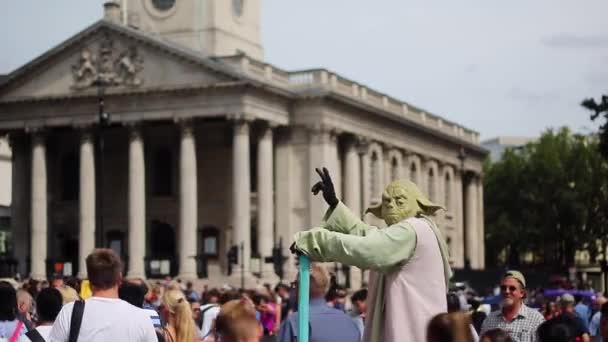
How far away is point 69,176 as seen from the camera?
7962 cm

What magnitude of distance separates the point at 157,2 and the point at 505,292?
70351mm

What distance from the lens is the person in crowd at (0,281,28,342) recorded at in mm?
11656

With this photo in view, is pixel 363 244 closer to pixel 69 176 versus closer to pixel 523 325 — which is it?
pixel 523 325

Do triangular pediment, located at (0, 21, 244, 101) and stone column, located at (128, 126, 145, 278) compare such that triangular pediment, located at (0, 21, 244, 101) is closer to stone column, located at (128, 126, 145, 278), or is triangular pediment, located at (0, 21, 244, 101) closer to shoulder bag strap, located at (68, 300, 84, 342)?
stone column, located at (128, 126, 145, 278)

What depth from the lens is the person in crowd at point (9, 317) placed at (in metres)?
11.7

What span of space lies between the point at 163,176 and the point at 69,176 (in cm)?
572

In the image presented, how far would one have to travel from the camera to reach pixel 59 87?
74.8m

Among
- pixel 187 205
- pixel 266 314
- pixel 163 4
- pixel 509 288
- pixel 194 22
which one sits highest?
pixel 163 4

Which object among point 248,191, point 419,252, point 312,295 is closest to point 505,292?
point 312,295

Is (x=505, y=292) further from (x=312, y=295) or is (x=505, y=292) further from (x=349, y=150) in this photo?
(x=349, y=150)

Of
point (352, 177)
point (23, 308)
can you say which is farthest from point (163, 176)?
point (23, 308)

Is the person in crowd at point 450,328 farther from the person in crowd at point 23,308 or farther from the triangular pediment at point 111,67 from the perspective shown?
the triangular pediment at point 111,67

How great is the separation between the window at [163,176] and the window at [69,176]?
194 inches

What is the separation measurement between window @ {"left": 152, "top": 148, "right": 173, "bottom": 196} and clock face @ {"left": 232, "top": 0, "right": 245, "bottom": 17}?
9.55 m
